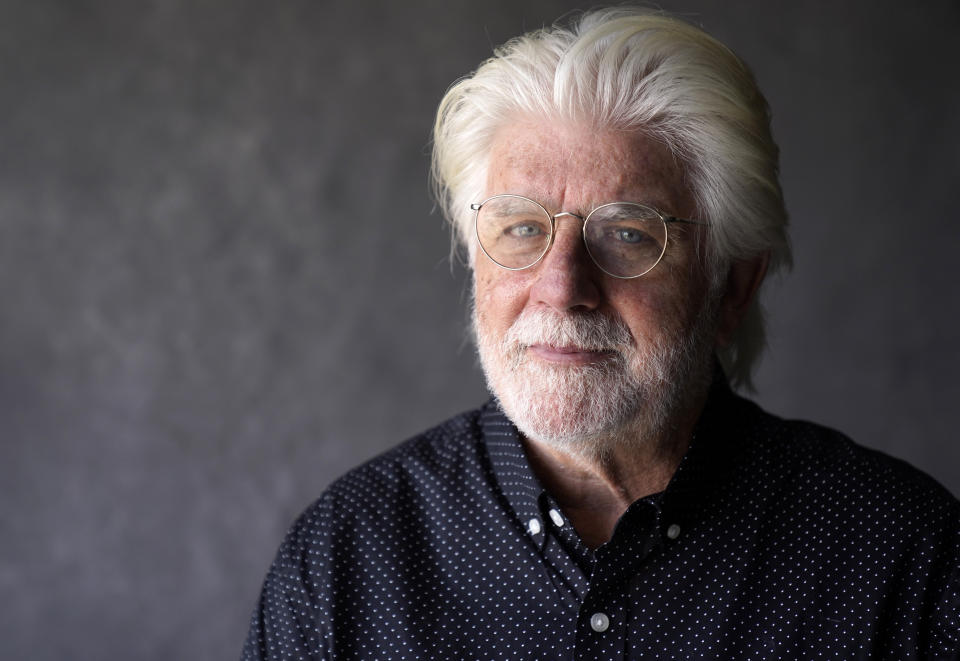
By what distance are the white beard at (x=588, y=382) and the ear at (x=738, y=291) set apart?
6.6 inches

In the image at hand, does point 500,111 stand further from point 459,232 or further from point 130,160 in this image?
point 130,160

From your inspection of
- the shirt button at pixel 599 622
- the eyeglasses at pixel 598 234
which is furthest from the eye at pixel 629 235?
the shirt button at pixel 599 622

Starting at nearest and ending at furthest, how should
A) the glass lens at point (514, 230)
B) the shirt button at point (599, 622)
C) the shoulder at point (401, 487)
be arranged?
1. the shirt button at point (599, 622)
2. the glass lens at point (514, 230)
3. the shoulder at point (401, 487)

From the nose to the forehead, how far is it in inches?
1.5

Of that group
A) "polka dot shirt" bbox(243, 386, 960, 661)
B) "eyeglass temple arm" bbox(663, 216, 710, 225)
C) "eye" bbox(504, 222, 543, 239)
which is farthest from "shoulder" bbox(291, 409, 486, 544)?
"eyeglass temple arm" bbox(663, 216, 710, 225)

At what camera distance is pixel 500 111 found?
1.65 metres

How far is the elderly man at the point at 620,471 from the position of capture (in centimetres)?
147

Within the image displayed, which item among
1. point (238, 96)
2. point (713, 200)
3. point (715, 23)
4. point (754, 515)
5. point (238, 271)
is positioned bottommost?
point (754, 515)

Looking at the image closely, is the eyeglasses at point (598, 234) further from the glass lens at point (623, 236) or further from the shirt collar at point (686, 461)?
the shirt collar at point (686, 461)

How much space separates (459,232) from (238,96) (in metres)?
1.14

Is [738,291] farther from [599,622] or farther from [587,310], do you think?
[599,622]

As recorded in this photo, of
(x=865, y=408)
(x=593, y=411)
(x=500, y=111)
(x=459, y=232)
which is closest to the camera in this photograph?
(x=593, y=411)

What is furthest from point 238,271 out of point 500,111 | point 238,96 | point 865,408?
point 865,408

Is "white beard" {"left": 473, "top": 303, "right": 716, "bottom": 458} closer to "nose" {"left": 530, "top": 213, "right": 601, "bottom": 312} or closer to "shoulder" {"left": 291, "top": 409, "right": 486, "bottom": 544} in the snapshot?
"nose" {"left": 530, "top": 213, "right": 601, "bottom": 312}
